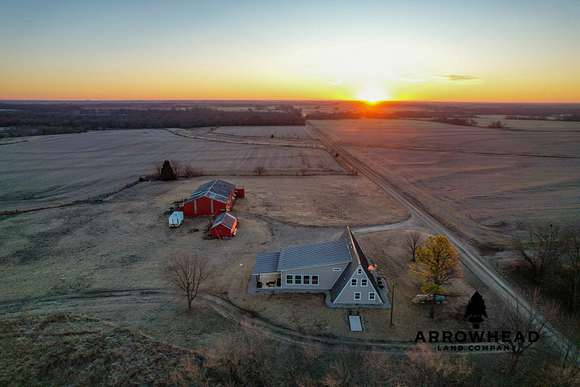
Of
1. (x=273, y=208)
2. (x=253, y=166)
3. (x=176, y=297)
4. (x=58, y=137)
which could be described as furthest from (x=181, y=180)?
(x=58, y=137)

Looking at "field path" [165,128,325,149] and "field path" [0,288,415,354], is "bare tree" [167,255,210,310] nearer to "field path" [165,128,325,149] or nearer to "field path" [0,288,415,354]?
"field path" [0,288,415,354]

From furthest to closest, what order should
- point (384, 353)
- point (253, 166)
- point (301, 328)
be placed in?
point (253, 166), point (301, 328), point (384, 353)

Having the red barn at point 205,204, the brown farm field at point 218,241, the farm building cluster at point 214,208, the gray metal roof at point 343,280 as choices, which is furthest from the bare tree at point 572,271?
the red barn at point 205,204

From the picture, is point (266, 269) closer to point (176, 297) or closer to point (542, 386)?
point (176, 297)

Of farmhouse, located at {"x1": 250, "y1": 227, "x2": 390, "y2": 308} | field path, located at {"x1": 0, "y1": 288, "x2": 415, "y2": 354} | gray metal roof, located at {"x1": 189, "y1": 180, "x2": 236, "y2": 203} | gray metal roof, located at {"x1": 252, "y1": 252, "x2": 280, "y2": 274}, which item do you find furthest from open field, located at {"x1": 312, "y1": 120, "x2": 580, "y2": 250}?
gray metal roof, located at {"x1": 189, "y1": 180, "x2": 236, "y2": 203}

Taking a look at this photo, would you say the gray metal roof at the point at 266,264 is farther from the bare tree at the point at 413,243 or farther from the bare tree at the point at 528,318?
the bare tree at the point at 528,318

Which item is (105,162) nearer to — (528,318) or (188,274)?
(188,274)
